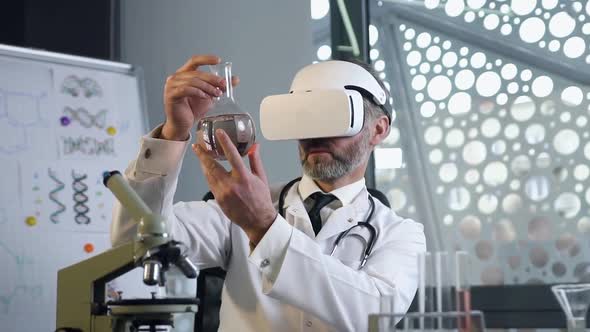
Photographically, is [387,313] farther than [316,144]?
No

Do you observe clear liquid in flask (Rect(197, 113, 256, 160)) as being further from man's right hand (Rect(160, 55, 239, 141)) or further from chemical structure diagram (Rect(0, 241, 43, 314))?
chemical structure diagram (Rect(0, 241, 43, 314))

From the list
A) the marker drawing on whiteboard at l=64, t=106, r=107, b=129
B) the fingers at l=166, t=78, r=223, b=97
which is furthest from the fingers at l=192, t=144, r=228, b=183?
the marker drawing on whiteboard at l=64, t=106, r=107, b=129

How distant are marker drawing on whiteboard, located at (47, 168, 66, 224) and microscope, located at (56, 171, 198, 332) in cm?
141

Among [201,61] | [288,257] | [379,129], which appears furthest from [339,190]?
[201,61]

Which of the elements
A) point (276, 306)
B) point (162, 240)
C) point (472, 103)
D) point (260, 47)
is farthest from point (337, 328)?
point (260, 47)

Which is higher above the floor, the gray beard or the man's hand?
the gray beard

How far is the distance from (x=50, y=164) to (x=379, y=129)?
117 cm

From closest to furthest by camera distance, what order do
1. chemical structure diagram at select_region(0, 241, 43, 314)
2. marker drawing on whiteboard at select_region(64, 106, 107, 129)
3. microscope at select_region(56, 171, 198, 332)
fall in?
microscope at select_region(56, 171, 198, 332), chemical structure diagram at select_region(0, 241, 43, 314), marker drawing on whiteboard at select_region(64, 106, 107, 129)

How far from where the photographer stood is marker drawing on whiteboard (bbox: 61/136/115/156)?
9.82ft

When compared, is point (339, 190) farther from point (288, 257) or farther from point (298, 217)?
point (288, 257)

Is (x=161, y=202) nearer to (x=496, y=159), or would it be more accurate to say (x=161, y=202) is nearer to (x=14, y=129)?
(x=14, y=129)

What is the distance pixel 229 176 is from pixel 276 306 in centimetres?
58

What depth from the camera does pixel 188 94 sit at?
5.59 feet

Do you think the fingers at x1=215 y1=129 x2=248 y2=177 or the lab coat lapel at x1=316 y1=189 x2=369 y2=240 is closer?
the fingers at x1=215 y1=129 x2=248 y2=177
